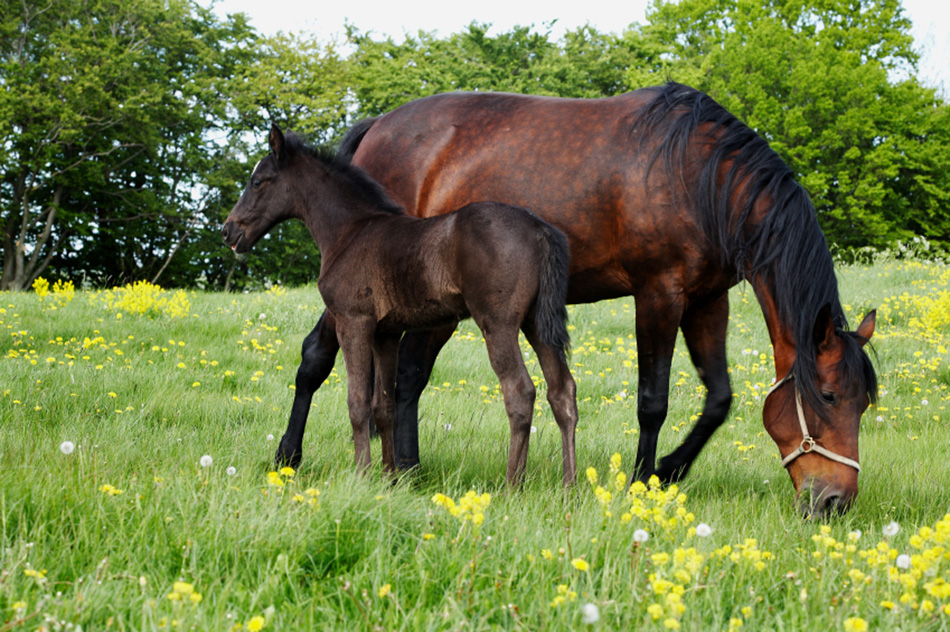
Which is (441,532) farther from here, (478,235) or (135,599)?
(478,235)

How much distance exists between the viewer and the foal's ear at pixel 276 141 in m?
4.35

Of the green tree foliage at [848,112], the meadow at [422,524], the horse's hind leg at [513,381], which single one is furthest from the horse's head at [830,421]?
the green tree foliage at [848,112]

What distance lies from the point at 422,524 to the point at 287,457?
2.18 meters

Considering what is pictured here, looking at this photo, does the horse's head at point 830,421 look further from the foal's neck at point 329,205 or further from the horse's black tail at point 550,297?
the foal's neck at point 329,205

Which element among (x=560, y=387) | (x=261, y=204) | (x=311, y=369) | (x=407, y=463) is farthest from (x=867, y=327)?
(x=261, y=204)

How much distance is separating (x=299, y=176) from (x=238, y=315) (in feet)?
18.9

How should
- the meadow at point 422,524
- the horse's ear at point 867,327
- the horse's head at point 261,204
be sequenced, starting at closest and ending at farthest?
the meadow at point 422,524
the horse's ear at point 867,327
the horse's head at point 261,204

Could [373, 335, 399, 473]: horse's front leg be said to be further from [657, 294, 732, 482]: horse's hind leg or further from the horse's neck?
the horse's neck

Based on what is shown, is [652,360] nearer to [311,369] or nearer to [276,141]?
[311,369]

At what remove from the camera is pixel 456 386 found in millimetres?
7414

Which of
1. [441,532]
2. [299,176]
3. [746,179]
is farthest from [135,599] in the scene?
[746,179]

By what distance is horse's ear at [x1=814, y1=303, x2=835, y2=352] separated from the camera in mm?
3559

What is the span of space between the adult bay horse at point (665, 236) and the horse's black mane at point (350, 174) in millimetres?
637

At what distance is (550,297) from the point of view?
3523 millimetres
